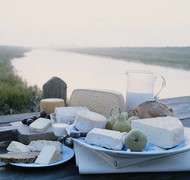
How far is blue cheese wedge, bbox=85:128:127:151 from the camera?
1.02m

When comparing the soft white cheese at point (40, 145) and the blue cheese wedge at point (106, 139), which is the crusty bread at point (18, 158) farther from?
the blue cheese wedge at point (106, 139)

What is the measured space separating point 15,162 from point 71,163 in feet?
0.75

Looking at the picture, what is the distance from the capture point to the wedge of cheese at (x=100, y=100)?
5.94 feet

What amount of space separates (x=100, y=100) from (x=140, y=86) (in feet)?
0.98

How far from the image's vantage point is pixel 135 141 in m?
0.99

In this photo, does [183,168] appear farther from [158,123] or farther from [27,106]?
[27,106]

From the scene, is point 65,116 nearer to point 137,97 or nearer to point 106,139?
point 106,139

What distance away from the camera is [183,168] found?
3.40 ft

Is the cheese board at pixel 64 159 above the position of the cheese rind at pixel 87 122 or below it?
below

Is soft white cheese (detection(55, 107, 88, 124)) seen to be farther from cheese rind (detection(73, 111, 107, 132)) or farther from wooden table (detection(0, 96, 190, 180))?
wooden table (detection(0, 96, 190, 180))

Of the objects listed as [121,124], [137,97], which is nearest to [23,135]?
[121,124]

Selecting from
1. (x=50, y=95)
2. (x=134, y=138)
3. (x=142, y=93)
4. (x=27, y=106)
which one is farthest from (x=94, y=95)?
(x=27, y=106)

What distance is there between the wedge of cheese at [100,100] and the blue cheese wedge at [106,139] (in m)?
0.73

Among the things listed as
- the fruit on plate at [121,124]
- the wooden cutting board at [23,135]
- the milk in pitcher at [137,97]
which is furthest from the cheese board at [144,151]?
the milk in pitcher at [137,97]
